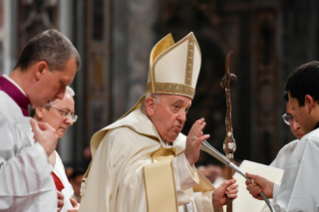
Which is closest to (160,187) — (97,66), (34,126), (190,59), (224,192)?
(224,192)

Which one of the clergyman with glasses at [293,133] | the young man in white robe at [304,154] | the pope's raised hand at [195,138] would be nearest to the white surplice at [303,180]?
the young man in white robe at [304,154]

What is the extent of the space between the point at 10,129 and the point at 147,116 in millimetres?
1527

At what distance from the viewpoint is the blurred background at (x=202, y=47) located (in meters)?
8.51

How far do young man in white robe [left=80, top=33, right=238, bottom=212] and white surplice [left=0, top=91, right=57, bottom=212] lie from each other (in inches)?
37.8

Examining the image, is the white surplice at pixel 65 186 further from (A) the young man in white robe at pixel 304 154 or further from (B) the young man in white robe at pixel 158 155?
(A) the young man in white robe at pixel 304 154

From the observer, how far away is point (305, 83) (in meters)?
2.84

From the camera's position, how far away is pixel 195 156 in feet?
10.1

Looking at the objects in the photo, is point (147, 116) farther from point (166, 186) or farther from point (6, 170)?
point (6, 170)

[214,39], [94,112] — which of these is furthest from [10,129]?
[214,39]

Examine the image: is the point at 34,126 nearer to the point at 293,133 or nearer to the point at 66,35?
the point at 293,133

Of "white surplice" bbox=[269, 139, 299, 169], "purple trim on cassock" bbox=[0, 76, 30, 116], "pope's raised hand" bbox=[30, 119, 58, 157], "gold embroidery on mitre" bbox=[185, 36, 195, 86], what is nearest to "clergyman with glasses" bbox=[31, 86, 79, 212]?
"gold embroidery on mitre" bbox=[185, 36, 195, 86]

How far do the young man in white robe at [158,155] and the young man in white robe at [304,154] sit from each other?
61 cm

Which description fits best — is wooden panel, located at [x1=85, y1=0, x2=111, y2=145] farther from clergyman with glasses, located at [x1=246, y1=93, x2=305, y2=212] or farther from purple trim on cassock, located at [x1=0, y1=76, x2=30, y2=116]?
purple trim on cassock, located at [x1=0, y1=76, x2=30, y2=116]

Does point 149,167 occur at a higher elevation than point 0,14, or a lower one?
lower
